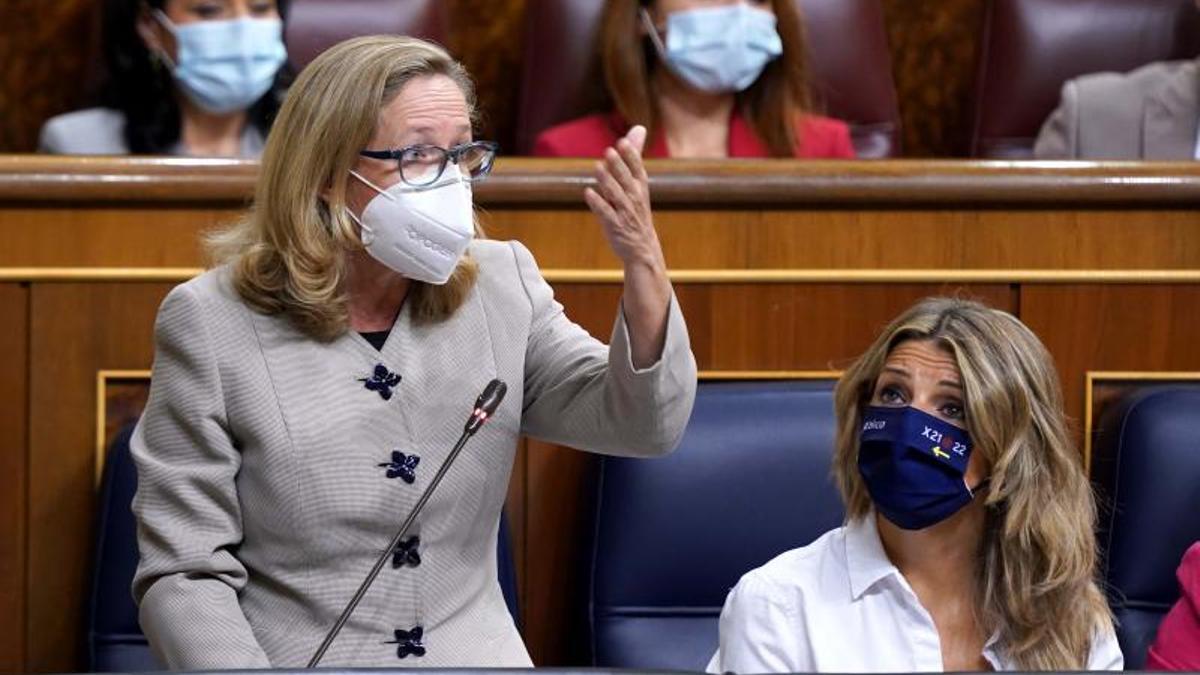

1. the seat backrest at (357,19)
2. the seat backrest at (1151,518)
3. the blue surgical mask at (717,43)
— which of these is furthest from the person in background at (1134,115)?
the seat backrest at (357,19)

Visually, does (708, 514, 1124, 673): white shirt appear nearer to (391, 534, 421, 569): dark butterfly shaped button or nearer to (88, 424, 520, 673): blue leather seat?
(391, 534, 421, 569): dark butterfly shaped button

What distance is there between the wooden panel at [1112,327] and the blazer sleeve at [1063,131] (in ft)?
1.23

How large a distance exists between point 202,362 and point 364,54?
0.67 ft

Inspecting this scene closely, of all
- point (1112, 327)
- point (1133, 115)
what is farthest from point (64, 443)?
point (1133, 115)

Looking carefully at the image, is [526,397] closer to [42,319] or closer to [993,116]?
[42,319]

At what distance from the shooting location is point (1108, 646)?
1.21 m

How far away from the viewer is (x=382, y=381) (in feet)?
4.01

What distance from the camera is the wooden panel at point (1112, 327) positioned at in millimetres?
1554

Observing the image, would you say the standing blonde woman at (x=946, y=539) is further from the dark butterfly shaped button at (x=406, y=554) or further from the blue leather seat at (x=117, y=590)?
the blue leather seat at (x=117, y=590)

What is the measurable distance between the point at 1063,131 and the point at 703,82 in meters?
0.35

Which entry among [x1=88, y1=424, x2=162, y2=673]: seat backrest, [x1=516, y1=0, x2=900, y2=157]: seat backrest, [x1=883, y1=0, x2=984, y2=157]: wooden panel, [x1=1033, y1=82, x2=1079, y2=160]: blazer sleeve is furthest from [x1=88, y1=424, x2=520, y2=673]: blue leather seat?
[x1=883, y1=0, x2=984, y2=157]: wooden panel

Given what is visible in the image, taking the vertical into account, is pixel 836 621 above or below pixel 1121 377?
below

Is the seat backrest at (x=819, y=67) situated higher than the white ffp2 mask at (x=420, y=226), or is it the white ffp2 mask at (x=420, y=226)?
the seat backrest at (x=819, y=67)

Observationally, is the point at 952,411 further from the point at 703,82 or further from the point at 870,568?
the point at 703,82
